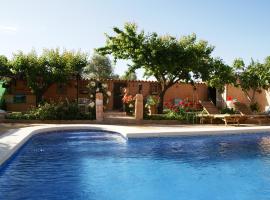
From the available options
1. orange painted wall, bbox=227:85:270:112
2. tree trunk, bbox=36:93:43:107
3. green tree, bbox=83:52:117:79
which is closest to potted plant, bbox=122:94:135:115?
tree trunk, bbox=36:93:43:107

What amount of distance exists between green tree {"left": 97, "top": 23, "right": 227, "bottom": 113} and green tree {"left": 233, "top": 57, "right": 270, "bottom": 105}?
2.69m

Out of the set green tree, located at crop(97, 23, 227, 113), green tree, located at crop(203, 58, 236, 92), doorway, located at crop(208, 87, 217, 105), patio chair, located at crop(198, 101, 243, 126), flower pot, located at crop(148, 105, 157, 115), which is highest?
green tree, located at crop(97, 23, 227, 113)

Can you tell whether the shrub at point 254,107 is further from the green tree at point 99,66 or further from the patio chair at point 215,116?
the green tree at point 99,66

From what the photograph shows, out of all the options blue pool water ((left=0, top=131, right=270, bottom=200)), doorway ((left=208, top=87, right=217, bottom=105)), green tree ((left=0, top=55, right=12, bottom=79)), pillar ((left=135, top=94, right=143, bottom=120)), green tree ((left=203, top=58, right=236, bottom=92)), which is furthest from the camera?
doorway ((left=208, top=87, right=217, bottom=105))

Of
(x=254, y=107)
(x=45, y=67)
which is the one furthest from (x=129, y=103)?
(x=254, y=107)

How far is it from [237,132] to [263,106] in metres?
12.7

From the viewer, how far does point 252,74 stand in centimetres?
2338

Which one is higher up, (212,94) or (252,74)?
(252,74)

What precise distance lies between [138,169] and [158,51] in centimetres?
1217

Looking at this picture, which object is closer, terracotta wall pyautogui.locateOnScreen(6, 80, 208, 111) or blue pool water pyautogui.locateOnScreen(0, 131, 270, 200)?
blue pool water pyautogui.locateOnScreen(0, 131, 270, 200)

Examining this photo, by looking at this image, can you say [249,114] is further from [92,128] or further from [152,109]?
[92,128]

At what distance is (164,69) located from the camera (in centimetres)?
2134

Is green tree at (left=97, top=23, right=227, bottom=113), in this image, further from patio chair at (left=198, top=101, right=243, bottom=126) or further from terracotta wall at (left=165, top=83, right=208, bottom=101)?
terracotta wall at (left=165, top=83, right=208, bottom=101)

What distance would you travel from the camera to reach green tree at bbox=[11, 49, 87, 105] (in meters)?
23.5
